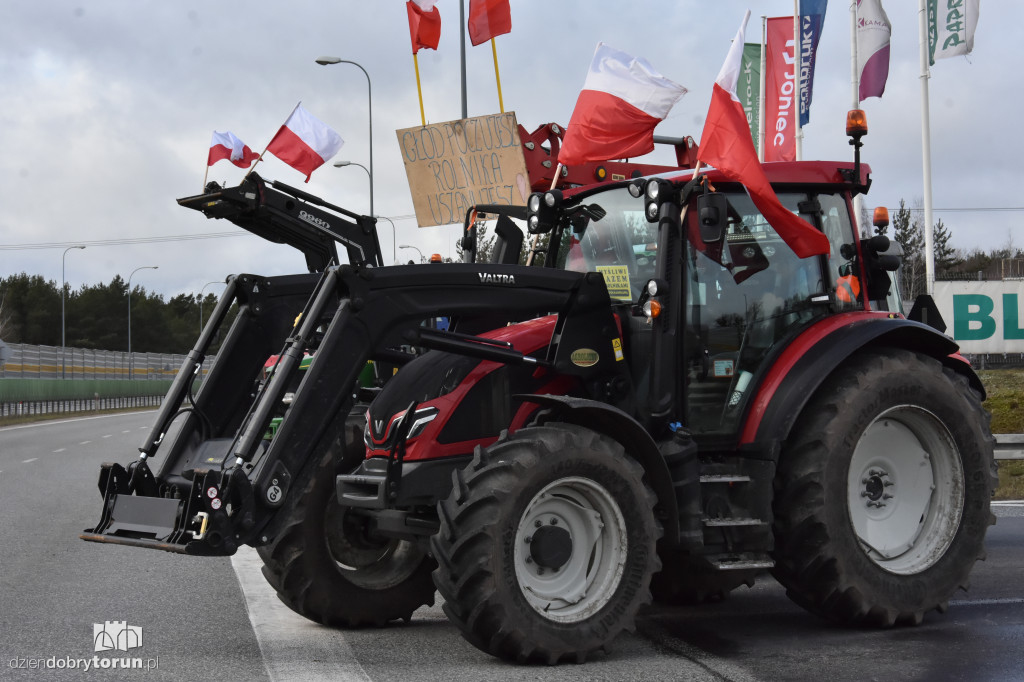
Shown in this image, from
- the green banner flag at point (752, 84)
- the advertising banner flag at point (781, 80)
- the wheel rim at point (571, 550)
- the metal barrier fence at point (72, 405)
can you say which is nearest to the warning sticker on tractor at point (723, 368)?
the wheel rim at point (571, 550)

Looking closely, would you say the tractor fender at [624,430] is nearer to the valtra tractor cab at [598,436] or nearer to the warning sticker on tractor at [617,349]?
the valtra tractor cab at [598,436]

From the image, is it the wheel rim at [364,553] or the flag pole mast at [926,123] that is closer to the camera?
the wheel rim at [364,553]

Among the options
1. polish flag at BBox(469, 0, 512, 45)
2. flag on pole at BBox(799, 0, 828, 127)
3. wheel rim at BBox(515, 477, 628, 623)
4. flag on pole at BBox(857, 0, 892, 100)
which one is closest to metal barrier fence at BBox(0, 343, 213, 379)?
flag on pole at BBox(799, 0, 828, 127)

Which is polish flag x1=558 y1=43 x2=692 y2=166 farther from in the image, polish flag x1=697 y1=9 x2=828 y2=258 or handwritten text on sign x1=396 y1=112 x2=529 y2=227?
handwritten text on sign x1=396 y1=112 x2=529 y2=227

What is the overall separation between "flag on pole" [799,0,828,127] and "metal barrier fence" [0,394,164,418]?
22.0m

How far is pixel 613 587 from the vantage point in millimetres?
5914

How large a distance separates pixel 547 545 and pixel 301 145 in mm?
7858

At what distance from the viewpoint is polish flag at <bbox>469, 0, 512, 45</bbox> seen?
14320 mm

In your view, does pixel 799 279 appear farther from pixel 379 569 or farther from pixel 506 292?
pixel 379 569

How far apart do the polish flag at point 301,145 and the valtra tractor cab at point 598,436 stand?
533 centimetres

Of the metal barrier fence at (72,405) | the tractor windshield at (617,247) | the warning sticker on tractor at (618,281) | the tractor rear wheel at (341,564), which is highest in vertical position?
the tractor windshield at (617,247)

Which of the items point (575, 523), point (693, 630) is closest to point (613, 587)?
point (575, 523)

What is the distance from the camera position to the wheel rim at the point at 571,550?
19.1 feet

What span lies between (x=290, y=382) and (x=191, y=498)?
29.5 inches
